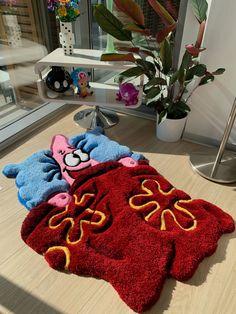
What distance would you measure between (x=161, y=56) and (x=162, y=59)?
0.05ft

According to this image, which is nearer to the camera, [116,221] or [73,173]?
[116,221]

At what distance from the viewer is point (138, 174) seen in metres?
1.38

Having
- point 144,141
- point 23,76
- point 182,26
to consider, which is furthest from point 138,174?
point 23,76

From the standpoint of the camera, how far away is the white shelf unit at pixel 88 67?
143 centimetres

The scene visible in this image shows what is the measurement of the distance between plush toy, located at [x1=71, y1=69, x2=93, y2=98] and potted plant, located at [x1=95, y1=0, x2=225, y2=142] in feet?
0.81

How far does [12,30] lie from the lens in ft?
5.57

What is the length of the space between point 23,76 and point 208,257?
5.57 ft

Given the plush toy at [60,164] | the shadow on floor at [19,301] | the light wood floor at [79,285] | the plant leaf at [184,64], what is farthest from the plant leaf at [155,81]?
the shadow on floor at [19,301]

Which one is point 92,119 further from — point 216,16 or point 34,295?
point 34,295

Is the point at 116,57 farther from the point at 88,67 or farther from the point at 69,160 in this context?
the point at 69,160

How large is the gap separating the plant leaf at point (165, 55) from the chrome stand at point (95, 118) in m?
0.55

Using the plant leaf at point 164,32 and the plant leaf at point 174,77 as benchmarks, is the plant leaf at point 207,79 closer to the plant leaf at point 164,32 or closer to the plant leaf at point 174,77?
the plant leaf at point 174,77

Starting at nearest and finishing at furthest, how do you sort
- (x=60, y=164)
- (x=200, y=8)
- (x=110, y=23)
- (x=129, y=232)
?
(x=129, y=232)
(x=200, y=8)
(x=110, y=23)
(x=60, y=164)

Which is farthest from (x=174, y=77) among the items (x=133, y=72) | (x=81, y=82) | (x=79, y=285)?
(x=79, y=285)
